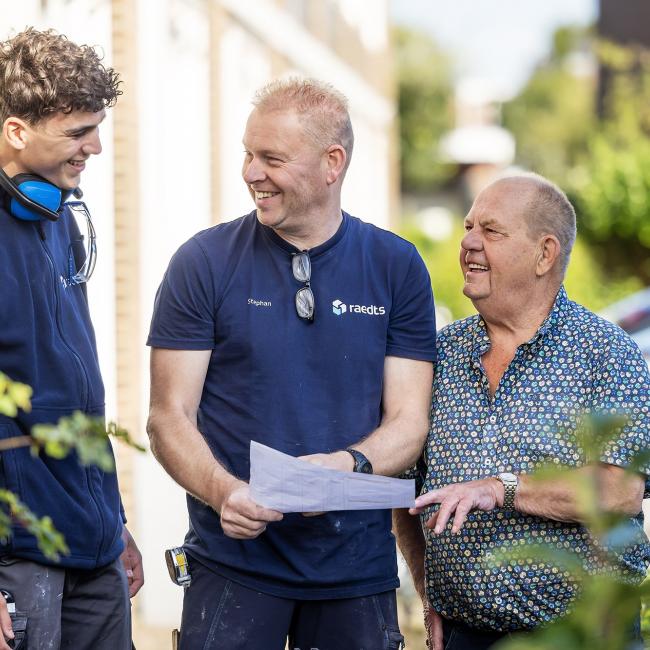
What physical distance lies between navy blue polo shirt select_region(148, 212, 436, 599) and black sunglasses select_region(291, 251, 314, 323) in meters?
0.02

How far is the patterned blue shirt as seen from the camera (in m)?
3.20

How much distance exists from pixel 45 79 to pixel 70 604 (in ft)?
4.51

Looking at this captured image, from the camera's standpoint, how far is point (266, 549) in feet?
10.8

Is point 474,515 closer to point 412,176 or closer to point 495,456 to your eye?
point 495,456

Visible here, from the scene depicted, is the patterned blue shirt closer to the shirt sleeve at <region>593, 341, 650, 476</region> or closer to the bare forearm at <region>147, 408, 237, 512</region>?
the shirt sleeve at <region>593, 341, 650, 476</region>

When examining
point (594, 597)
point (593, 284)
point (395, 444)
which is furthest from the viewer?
point (593, 284)

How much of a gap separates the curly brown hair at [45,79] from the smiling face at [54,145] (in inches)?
0.7

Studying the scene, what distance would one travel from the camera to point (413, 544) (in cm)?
370

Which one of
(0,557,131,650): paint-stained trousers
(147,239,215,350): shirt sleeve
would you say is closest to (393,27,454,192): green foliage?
(147,239,215,350): shirt sleeve

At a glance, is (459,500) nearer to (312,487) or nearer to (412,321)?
(312,487)

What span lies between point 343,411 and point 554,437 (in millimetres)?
572

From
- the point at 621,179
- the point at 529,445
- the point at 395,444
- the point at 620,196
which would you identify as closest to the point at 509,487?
the point at 529,445

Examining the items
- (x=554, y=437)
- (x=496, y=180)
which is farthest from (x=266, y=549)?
(x=496, y=180)

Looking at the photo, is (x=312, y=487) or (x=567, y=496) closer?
(x=312, y=487)
